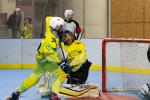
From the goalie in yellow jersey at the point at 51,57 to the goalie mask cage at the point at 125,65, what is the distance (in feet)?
4.89

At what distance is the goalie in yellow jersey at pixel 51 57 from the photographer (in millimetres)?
6340

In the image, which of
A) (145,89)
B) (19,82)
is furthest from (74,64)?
(19,82)

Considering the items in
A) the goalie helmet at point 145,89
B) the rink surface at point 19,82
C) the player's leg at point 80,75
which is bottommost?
the rink surface at point 19,82

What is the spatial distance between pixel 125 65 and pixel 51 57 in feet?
6.20

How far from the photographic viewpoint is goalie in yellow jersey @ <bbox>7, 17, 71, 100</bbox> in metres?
6.34

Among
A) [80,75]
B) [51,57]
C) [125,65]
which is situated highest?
[51,57]

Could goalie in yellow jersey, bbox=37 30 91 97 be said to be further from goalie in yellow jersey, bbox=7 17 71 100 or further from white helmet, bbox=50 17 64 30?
white helmet, bbox=50 17 64 30

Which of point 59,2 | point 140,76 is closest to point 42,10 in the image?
point 59,2

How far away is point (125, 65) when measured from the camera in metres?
7.82

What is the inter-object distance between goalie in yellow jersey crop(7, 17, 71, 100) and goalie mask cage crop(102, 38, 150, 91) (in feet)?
4.89

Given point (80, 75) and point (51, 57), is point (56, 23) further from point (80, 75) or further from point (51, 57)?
point (80, 75)

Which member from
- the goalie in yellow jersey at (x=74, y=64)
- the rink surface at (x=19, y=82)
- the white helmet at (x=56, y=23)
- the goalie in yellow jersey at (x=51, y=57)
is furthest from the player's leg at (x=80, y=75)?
the white helmet at (x=56, y=23)

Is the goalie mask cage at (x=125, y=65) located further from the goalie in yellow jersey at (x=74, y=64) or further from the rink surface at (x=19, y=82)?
the goalie in yellow jersey at (x=74, y=64)

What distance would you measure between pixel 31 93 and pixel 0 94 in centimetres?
50
